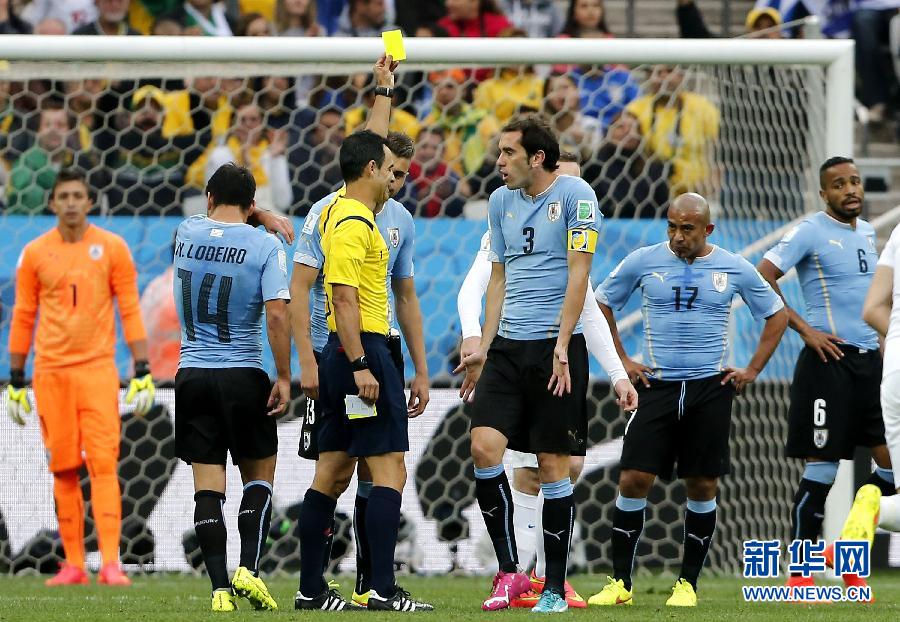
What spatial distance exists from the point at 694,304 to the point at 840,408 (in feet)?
3.75

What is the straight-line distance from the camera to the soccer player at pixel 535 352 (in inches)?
255

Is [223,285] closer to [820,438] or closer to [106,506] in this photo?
[106,506]

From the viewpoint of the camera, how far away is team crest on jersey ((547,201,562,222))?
21.7ft

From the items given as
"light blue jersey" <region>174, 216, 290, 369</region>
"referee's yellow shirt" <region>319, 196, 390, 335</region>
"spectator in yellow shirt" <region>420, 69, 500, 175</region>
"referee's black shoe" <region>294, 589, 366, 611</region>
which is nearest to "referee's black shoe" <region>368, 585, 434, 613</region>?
"referee's black shoe" <region>294, 589, 366, 611</region>

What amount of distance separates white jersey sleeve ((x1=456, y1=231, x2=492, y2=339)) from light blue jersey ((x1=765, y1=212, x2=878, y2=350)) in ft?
5.69

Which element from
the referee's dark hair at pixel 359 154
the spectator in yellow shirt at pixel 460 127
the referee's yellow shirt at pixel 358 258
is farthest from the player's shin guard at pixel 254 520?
the spectator in yellow shirt at pixel 460 127

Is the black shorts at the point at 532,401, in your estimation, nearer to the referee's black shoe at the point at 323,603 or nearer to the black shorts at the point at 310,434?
the black shorts at the point at 310,434

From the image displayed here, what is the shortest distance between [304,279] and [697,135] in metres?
4.81

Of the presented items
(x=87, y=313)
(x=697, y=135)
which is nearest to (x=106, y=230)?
(x=87, y=313)

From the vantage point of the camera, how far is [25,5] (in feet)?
44.0

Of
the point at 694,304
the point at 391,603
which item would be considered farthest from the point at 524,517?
the point at 391,603

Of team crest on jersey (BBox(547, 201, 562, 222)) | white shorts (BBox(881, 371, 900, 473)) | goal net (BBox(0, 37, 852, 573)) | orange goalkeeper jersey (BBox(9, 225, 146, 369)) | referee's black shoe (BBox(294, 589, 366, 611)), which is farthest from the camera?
goal net (BBox(0, 37, 852, 573))

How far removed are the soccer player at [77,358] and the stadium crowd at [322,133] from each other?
4.04 feet

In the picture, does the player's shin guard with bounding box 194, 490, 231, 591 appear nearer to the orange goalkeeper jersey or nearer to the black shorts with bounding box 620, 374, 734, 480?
the black shorts with bounding box 620, 374, 734, 480
